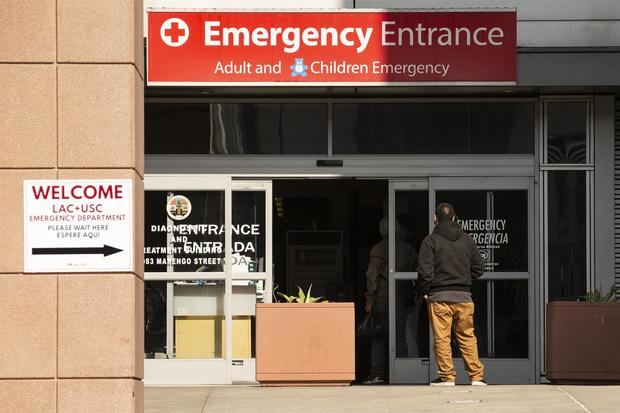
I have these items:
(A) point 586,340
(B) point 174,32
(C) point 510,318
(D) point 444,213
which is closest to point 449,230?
(D) point 444,213

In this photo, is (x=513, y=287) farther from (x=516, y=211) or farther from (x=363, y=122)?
(x=363, y=122)

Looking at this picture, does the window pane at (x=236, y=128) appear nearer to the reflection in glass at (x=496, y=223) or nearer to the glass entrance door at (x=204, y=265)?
the glass entrance door at (x=204, y=265)

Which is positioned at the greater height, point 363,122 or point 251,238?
point 363,122

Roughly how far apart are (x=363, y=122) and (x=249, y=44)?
1.79 m

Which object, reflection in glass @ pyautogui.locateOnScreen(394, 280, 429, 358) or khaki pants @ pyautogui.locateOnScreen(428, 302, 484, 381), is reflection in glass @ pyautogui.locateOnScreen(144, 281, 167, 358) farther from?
khaki pants @ pyautogui.locateOnScreen(428, 302, 484, 381)

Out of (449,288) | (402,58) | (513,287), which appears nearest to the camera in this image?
(449,288)

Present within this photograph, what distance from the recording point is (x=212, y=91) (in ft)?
49.9

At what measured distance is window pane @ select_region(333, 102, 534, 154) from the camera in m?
15.5

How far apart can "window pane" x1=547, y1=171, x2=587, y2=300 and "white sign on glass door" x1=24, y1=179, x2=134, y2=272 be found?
7.41 meters

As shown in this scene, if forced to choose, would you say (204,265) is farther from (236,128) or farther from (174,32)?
(174,32)

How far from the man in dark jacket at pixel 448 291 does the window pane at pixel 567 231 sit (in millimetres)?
2285

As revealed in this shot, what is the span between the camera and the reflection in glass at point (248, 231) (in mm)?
15516

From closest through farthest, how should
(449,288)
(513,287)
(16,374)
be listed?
(16,374) < (449,288) < (513,287)

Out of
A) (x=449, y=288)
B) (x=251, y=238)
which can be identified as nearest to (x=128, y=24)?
(x=449, y=288)
